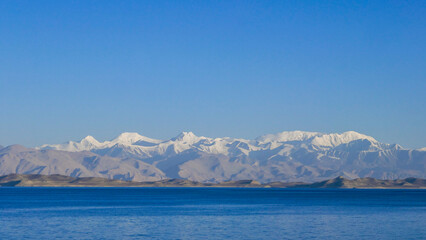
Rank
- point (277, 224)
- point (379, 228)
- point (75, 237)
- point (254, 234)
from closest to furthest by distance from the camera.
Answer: point (75, 237), point (254, 234), point (379, 228), point (277, 224)

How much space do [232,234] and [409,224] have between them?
3654 cm

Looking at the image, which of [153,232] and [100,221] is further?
[100,221]

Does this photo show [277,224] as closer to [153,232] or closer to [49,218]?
[153,232]

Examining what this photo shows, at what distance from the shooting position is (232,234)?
318 ft

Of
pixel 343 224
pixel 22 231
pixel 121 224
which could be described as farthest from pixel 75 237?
pixel 343 224

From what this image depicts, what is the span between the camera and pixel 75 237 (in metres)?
91.8

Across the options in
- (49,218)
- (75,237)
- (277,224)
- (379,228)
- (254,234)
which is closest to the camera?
(75,237)

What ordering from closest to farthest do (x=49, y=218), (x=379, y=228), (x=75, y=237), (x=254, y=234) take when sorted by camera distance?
(x=75, y=237), (x=254, y=234), (x=379, y=228), (x=49, y=218)

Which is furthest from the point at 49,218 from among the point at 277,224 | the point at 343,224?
the point at 343,224

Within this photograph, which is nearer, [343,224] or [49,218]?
[343,224]

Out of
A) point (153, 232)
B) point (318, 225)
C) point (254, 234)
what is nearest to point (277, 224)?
point (318, 225)

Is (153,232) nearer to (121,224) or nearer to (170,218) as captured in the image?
(121,224)

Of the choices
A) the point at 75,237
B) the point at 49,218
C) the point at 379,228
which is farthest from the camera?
the point at 49,218

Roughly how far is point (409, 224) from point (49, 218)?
6620 centimetres
